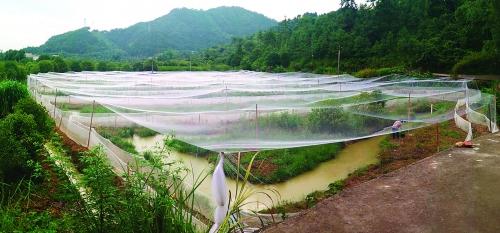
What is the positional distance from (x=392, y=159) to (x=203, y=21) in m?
55.6

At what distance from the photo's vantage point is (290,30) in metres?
32.3

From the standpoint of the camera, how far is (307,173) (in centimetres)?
687

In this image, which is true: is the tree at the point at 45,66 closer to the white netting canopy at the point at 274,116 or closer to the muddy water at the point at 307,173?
the white netting canopy at the point at 274,116

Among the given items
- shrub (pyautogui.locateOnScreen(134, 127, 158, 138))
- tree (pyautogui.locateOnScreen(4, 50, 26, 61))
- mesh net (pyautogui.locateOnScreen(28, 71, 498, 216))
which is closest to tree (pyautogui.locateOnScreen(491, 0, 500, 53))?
mesh net (pyautogui.locateOnScreen(28, 71, 498, 216))

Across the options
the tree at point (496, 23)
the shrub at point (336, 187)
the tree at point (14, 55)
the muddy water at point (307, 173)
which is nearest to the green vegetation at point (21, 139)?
the muddy water at point (307, 173)

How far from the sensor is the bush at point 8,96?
6059 mm

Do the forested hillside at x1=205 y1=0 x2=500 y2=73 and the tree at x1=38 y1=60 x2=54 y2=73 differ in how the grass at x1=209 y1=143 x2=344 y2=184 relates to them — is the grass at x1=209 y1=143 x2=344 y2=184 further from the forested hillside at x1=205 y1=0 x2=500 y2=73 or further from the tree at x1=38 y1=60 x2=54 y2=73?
the tree at x1=38 y1=60 x2=54 y2=73

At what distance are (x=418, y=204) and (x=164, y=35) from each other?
51.9 meters

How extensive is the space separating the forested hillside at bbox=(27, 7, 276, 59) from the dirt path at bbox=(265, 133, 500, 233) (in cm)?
4380

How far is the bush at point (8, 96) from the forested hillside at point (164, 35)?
39160mm

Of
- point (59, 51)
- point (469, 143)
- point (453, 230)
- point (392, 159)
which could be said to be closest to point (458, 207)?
point (453, 230)

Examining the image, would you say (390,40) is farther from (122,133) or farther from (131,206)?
(131,206)

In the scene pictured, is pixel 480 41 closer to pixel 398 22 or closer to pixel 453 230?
pixel 398 22

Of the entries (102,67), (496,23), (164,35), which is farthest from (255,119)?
(164,35)
